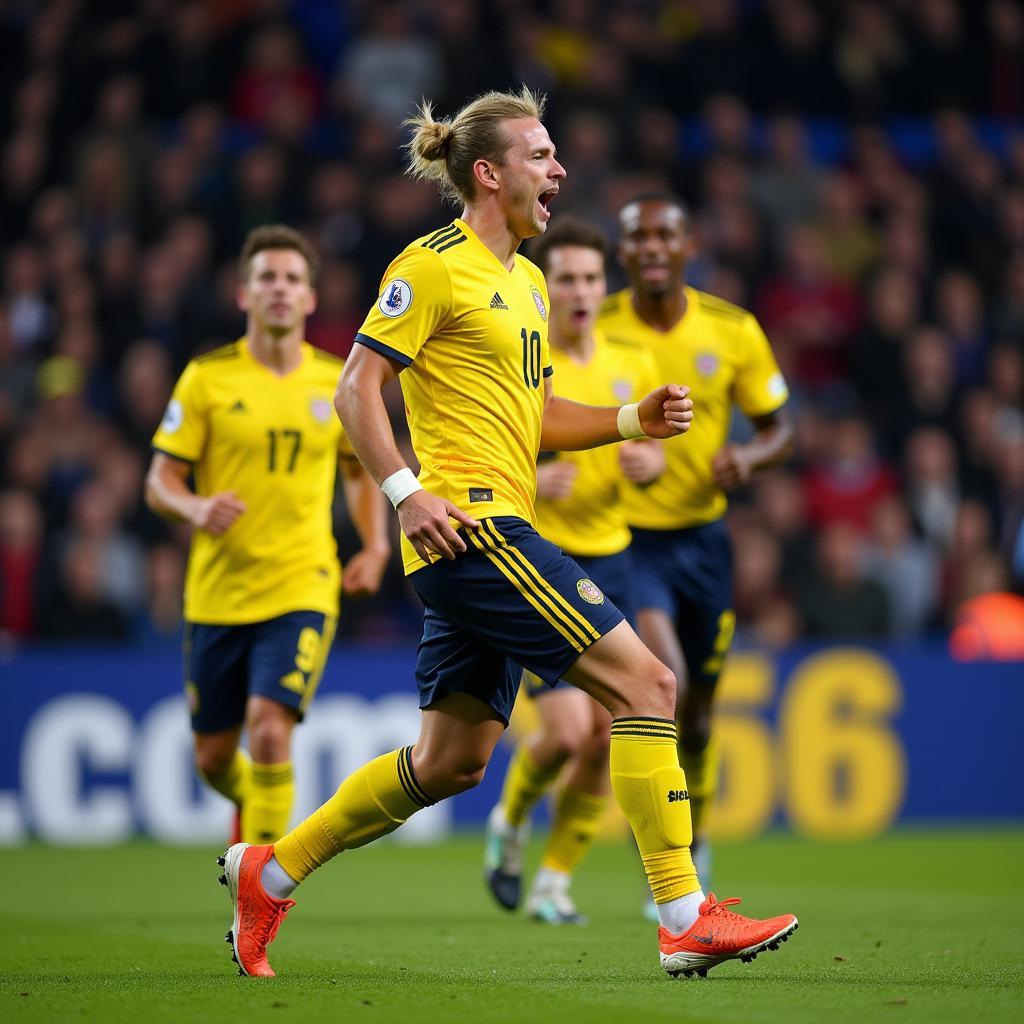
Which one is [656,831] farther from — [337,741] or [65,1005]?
[337,741]

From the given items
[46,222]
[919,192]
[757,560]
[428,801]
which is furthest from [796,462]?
[428,801]

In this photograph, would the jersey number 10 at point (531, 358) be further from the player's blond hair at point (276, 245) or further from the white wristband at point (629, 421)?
the player's blond hair at point (276, 245)

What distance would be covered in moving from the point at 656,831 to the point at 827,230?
1225 centimetres

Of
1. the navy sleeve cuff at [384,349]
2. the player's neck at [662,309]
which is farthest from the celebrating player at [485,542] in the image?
the player's neck at [662,309]

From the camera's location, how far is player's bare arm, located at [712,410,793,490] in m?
8.22

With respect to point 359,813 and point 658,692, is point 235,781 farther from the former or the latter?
point 658,692

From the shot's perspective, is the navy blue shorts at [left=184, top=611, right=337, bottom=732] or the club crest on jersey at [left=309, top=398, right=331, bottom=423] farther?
the club crest on jersey at [left=309, top=398, right=331, bottom=423]

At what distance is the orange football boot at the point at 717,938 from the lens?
5.20 metres

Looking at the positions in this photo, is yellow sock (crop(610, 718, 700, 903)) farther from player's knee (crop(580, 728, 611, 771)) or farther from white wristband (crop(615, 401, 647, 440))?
player's knee (crop(580, 728, 611, 771))

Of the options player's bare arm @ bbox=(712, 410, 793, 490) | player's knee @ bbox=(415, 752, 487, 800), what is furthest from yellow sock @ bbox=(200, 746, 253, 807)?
player's knee @ bbox=(415, 752, 487, 800)

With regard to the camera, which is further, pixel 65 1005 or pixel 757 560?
pixel 757 560

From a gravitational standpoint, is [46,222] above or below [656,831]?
above

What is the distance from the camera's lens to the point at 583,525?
318 inches

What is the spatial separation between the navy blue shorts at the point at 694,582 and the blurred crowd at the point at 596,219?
467cm
